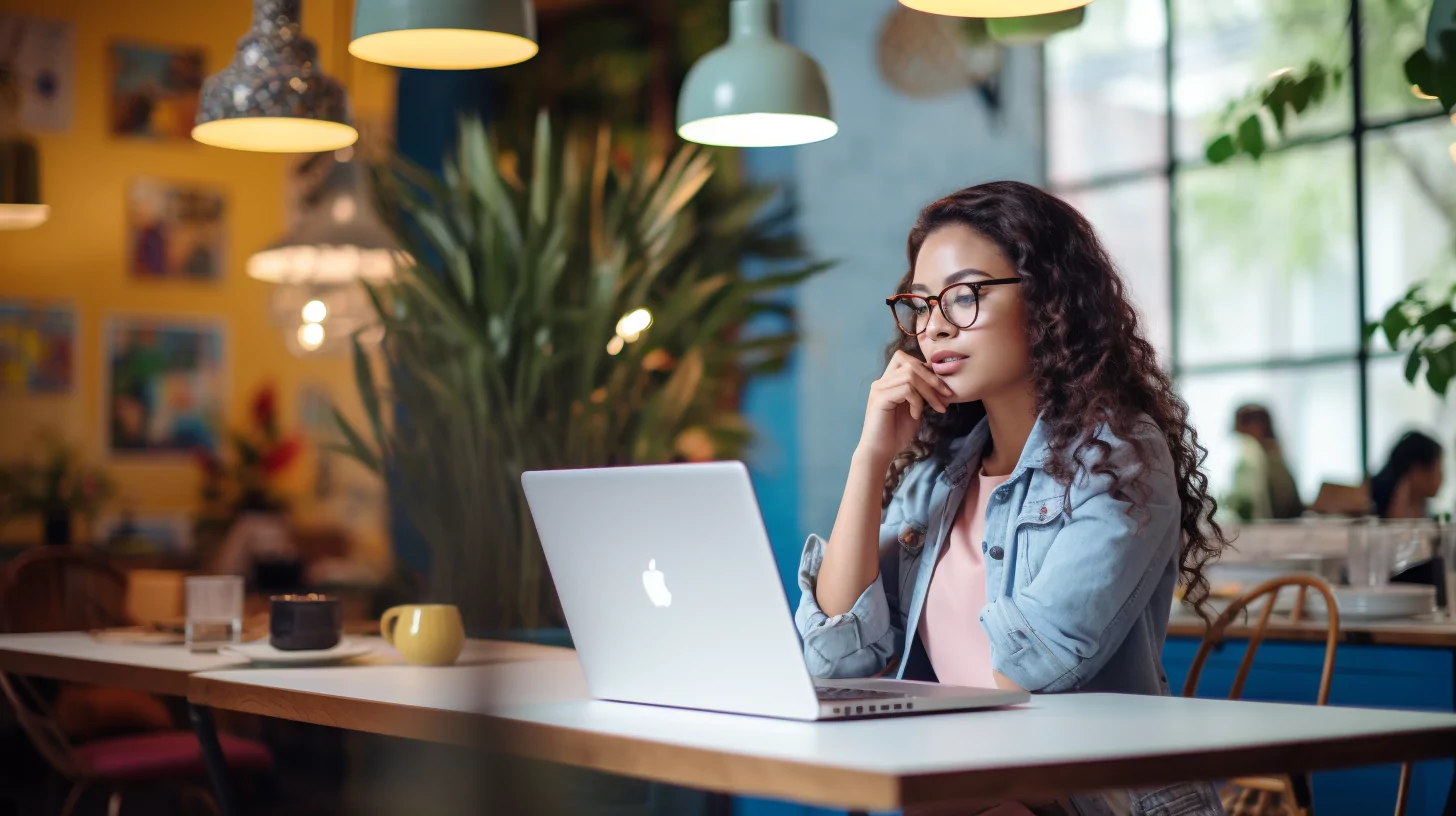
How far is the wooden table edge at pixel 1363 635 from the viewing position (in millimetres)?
2533

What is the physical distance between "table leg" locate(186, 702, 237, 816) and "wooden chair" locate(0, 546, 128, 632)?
1.37 m

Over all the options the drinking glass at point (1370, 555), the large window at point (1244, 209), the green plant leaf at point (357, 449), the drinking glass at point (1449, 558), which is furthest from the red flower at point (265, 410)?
the drinking glass at point (1449, 558)

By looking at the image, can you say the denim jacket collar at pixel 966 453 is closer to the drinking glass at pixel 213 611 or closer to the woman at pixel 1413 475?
the drinking glass at pixel 213 611

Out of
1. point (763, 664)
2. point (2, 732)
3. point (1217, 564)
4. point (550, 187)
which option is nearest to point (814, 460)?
point (550, 187)

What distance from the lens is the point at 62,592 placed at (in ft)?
10.3

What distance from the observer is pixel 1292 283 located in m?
8.16

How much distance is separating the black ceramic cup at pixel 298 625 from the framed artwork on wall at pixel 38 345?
19.3ft

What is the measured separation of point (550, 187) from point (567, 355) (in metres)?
0.56

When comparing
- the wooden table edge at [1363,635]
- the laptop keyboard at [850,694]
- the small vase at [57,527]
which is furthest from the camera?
the small vase at [57,527]

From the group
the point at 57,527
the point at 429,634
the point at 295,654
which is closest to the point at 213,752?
the point at 295,654

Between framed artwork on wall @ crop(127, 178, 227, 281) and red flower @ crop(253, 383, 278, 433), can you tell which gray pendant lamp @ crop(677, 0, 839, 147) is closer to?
red flower @ crop(253, 383, 278, 433)

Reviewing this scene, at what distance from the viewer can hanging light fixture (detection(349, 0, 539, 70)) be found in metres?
2.19

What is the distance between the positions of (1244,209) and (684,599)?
7491 mm

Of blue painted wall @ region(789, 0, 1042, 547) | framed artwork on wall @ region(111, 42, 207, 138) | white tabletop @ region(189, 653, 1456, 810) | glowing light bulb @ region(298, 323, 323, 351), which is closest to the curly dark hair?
white tabletop @ region(189, 653, 1456, 810)
